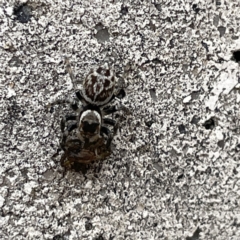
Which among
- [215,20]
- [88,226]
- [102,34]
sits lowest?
[88,226]

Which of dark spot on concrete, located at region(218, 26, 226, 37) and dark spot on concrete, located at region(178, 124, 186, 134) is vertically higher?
dark spot on concrete, located at region(218, 26, 226, 37)

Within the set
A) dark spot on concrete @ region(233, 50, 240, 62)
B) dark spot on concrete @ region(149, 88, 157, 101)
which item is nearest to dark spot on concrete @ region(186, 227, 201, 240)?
dark spot on concrete @ region(149, 88, 157, 101)

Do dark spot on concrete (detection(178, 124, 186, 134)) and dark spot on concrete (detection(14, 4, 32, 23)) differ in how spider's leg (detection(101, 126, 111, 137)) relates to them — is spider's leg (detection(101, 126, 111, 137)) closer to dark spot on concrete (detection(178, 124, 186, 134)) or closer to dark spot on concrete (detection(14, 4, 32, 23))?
dark spot on concrete (detection(178, 124, 186, 134))

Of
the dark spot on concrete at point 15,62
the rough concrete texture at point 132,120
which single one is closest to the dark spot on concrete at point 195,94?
the rough concrete texture at point 132,120

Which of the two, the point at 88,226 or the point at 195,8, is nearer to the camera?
the point at 88,226

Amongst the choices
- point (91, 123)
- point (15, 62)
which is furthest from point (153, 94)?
point (15, 62)

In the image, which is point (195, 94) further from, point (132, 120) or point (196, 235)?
point (196, 235)

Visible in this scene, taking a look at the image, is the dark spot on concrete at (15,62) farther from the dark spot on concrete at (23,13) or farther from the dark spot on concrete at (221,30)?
the dark spot on concrete at (221,30)
